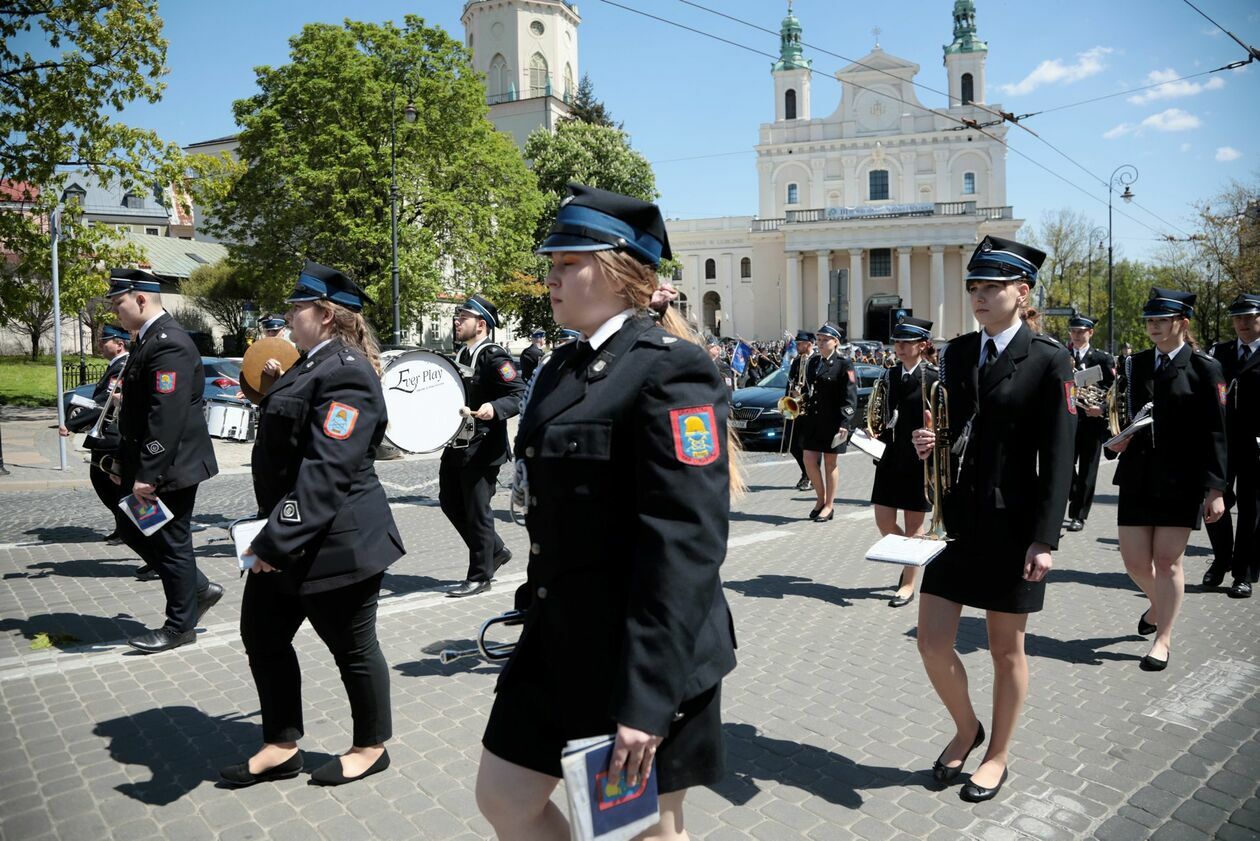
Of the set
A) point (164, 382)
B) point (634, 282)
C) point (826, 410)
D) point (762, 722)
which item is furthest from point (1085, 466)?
point (634, 282)

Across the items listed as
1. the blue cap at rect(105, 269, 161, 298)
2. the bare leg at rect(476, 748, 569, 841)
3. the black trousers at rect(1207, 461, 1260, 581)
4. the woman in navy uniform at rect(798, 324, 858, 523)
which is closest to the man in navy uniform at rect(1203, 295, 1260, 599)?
the black trousers at rect(1207, 461, 1260, 581)

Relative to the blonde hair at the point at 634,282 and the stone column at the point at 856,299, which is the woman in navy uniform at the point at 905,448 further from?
the stone column at the point at 856,299

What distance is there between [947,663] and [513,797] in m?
2.33

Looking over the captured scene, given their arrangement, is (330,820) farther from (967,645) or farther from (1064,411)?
(967,645)

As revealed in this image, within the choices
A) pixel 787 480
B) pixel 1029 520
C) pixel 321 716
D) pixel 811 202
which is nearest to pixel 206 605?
pixel 321 716

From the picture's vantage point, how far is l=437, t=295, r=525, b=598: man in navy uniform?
24.5 feet

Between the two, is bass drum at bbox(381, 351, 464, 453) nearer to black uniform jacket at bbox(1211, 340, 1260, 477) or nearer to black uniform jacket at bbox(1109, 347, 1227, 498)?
black uniform jacket at bbox(1109, 347, 1227, 498)

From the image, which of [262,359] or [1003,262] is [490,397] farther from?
[1003,262]

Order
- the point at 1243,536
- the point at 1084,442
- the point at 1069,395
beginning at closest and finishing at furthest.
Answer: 1. the point at 1069,395
2. the point at 1243,536
3. the point at 1084,442

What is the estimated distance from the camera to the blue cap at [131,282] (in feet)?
18.9

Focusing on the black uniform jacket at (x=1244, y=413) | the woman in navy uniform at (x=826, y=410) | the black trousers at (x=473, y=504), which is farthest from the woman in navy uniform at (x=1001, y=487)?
the woman in navy uniform at (x=826, y=410)

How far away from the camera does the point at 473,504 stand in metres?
7.55

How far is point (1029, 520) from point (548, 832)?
239 centimetres

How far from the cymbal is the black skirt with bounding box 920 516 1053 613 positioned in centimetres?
448
